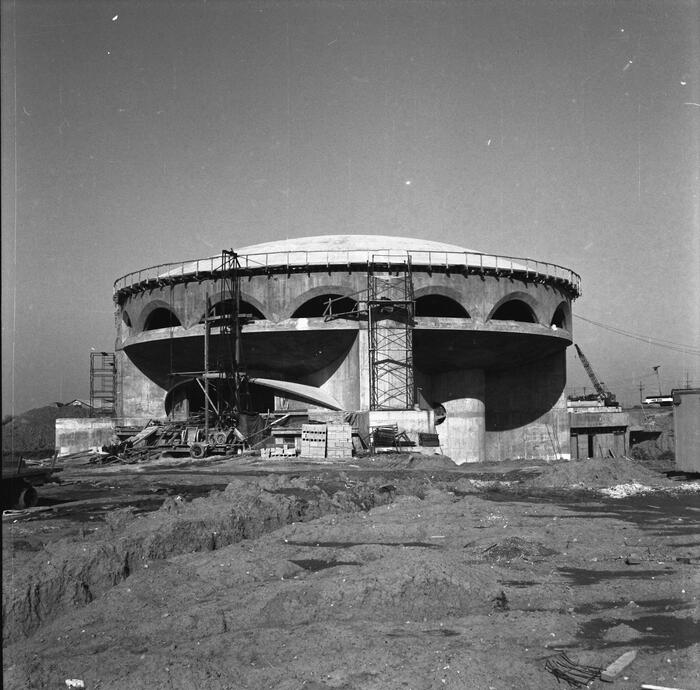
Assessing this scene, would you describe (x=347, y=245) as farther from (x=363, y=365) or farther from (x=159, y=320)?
(x=159, y=320)

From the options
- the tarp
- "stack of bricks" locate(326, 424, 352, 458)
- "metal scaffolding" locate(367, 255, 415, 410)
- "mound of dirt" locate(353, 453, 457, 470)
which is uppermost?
"metal scaffolding" locate(367, 255, 415, 410)

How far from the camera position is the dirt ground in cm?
605

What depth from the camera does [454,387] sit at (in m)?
42.5

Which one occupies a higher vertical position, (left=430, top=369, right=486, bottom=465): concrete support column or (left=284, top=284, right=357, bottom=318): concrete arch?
(left=284, top=284, right=357, bottom=318): concrete arch

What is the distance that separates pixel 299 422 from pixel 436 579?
2652cm

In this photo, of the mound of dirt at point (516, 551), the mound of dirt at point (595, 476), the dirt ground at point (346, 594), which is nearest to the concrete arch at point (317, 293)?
the mound of dirt at point (595, 476)

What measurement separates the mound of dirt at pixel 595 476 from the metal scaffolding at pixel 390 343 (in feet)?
49.1

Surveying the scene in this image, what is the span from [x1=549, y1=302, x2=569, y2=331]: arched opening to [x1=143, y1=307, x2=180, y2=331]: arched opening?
2207cm

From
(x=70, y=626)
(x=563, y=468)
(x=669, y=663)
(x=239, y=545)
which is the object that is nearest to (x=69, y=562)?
(x=70, y=626)

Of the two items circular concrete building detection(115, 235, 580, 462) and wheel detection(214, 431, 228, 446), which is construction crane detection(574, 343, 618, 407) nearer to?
circular concrete building detection(115, 235, 580, 462)

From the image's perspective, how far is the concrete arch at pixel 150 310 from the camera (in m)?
38.8

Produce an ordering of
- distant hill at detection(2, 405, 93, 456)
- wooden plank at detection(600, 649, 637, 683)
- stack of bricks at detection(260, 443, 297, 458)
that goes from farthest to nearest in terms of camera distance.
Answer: distant hill at detection(2, 405, 93, 456), stack of bricks at detection(260, 443, 297, 458), wooden plank at detection(600, 649, 637, 683)

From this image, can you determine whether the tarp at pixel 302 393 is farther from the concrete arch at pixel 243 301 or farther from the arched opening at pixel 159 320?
the arched opening at pixel 159 320

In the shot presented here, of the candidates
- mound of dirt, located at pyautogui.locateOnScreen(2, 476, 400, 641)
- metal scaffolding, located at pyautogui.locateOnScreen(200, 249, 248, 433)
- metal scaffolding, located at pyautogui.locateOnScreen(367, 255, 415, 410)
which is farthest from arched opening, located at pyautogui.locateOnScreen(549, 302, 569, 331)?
mound of dirt, located at pyautogui.locateOnScreen(2, 476, 400, 641)
